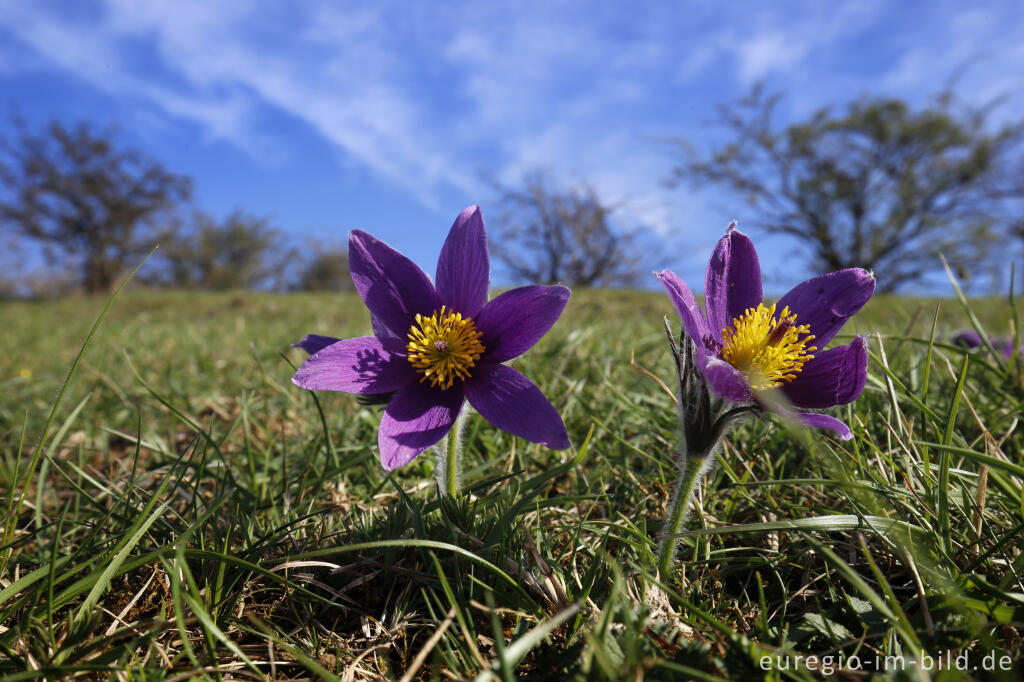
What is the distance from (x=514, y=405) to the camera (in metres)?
1.27

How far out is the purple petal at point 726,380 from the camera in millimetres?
1067

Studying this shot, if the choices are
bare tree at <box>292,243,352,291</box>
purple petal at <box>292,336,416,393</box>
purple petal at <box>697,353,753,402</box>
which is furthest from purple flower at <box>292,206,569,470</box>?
bare tree at <box>292,243,352,291</box>

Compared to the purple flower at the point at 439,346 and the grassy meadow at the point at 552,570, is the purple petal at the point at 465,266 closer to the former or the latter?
the purple flower at the point at 439,346

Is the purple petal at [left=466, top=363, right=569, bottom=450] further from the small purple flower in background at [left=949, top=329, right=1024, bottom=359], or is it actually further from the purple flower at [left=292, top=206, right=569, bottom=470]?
the small purple flower in background at [left=949, top=329, right=1024, bottom=359]

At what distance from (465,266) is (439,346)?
0.63ft

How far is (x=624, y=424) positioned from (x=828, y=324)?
2.98ft

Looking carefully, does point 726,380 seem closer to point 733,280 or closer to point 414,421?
point 733,280

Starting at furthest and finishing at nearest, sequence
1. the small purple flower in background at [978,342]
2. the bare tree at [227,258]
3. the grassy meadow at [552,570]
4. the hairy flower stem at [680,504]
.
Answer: the bare tree at [227,258]
the small purple flower in background at [978,342]
the hairy flower stem at [680,504]
the grassy meadow at [552,570]

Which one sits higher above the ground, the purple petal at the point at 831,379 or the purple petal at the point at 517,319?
the purple petal at the point at 517,319

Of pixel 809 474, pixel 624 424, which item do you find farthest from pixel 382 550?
pixel 809 474

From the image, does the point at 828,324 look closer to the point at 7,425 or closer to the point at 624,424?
the point at 624,424

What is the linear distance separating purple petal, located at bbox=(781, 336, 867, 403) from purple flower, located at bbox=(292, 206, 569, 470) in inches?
20.0

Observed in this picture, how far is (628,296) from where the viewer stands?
1296 centimetres

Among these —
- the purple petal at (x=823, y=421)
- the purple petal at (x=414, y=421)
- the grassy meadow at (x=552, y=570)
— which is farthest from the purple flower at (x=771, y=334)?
the purple petal at (x=414, y=421)
